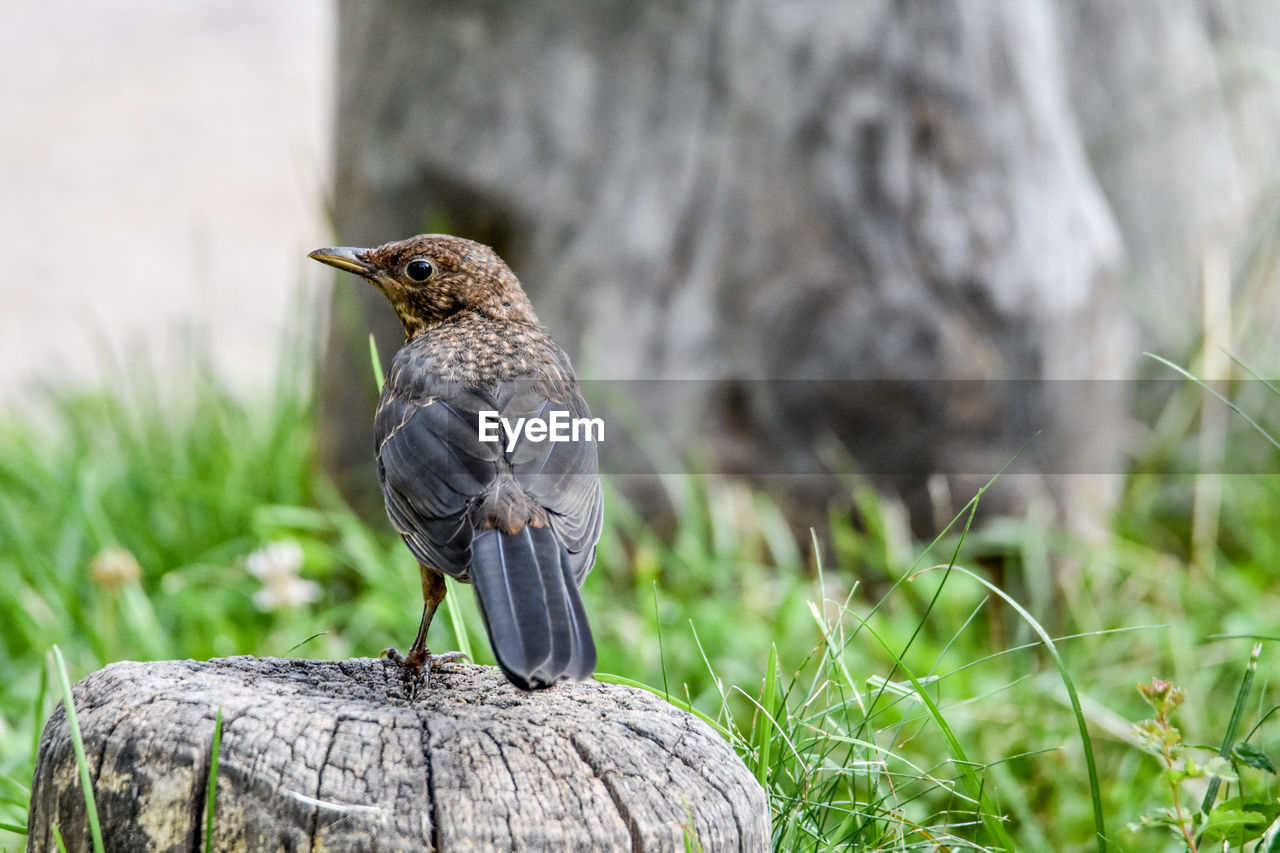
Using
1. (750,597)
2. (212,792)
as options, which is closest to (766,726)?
(212,792)

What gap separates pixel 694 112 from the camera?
430 centimetres

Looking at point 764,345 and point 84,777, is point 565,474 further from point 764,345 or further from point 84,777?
point 764,345

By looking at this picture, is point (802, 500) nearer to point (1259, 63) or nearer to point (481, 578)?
point (1259, 63)

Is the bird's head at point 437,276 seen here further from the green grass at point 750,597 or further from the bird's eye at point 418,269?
the green grass at point 750,597

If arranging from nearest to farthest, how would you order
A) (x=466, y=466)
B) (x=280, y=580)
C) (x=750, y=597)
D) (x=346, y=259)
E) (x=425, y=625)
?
(x=466, y=466), (x=425, y=625), (x=346, y=259), (x=280, y=580), (x=750, y=597)

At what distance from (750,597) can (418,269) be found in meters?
2.10

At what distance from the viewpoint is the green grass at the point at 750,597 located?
338 cm

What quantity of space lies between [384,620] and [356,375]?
47.4 inches

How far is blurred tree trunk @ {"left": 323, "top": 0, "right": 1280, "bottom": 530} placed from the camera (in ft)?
13.7

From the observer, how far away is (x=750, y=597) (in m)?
4.00

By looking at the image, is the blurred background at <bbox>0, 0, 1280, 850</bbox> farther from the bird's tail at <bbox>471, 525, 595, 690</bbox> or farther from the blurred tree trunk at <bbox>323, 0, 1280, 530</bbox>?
the bird's tail at <bbox>471, 525, 595, 690</bbox>

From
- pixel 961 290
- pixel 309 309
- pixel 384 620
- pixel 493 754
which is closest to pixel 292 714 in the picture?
pixel 493 754

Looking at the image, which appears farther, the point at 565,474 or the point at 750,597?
the point at 750,597

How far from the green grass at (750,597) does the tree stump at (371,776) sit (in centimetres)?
123
